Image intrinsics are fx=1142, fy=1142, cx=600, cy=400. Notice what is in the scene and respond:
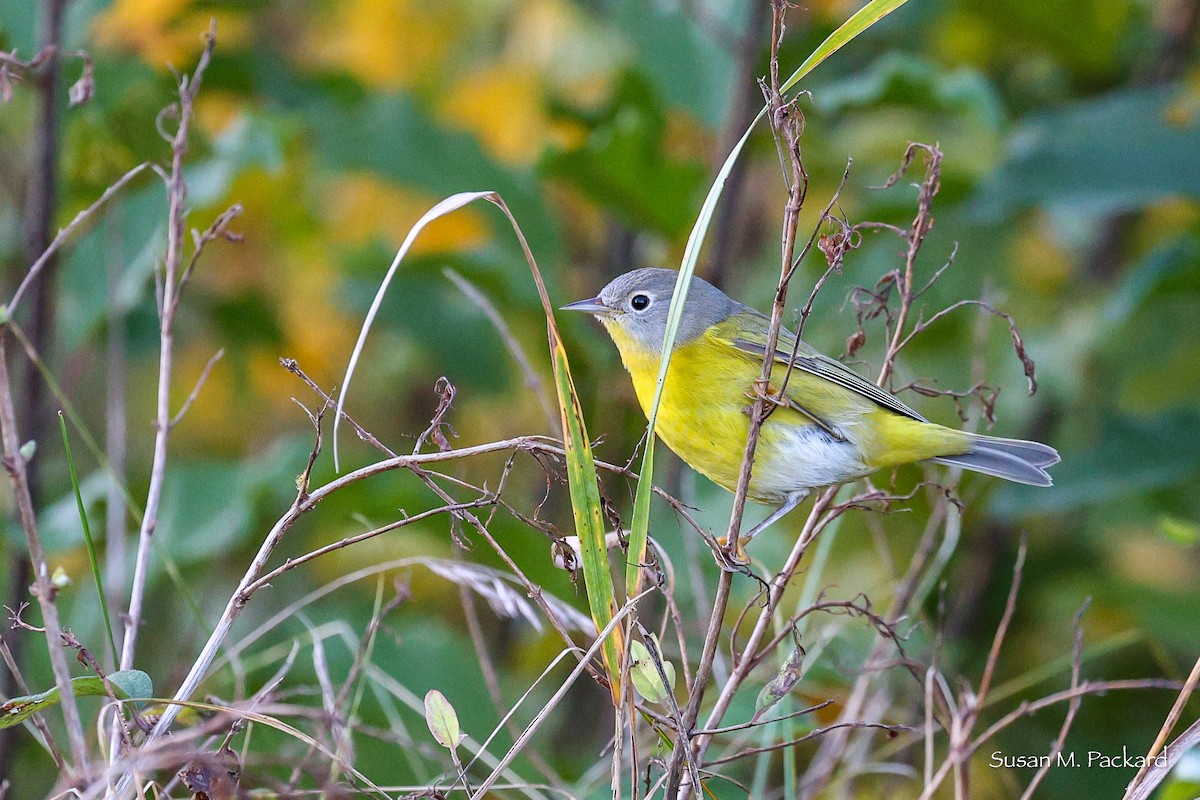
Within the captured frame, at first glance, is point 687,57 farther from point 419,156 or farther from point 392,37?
point 392,37

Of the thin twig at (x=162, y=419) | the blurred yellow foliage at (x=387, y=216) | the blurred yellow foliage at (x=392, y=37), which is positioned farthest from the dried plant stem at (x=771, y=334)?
the blurred yellow foliage at (x=392, y=37)

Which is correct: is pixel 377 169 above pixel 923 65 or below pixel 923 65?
below

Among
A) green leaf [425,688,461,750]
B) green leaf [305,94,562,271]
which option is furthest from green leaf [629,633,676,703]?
green leaf [305,94,562,271]

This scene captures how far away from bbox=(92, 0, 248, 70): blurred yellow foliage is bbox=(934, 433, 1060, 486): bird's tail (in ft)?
7.73

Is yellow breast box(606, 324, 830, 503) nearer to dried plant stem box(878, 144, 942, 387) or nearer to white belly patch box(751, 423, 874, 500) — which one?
white belly patch box(751, 423, 874, 500)

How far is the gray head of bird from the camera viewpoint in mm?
2646

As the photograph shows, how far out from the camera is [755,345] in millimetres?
2482

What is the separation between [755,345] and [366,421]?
2.38 m

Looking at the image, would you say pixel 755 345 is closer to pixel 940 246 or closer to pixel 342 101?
pixel 940 246

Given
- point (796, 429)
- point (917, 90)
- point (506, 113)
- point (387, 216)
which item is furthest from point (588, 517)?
point (387, 216)

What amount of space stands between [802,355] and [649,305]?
486mm

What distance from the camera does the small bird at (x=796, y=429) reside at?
224 centimetres

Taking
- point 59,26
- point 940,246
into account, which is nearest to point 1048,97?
point 940,246

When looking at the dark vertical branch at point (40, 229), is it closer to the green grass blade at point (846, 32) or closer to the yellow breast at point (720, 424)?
the yellow breast at point (720, 424)
